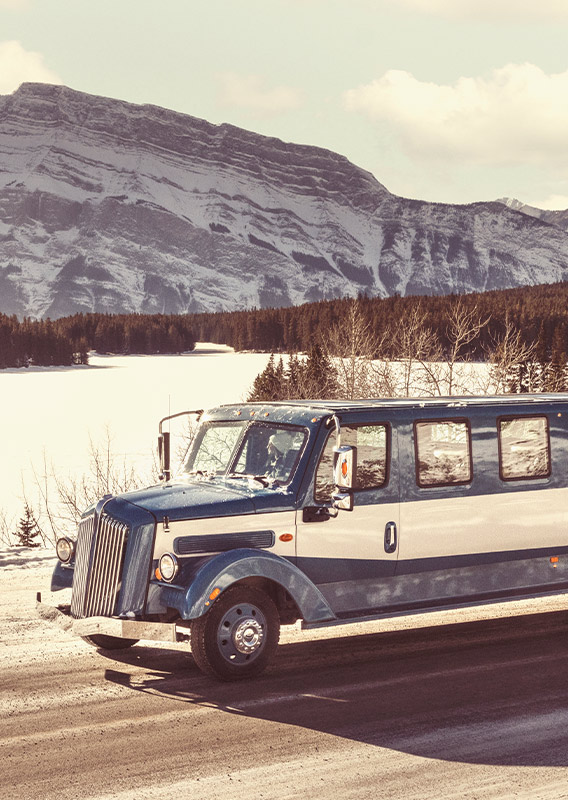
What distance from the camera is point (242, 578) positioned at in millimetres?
8961

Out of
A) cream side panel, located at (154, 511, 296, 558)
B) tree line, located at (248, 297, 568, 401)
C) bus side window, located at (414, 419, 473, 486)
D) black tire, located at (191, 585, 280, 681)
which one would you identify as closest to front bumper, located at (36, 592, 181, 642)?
black tire, located at (191, 585, 280, 681)

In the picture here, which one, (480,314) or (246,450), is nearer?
(246,450)

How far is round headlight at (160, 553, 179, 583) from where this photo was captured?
28.9 ft

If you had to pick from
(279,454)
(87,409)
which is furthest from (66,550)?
(87,409)

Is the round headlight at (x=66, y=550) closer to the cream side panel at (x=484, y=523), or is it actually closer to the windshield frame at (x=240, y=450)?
the windshield frame at (x=240, y=450)

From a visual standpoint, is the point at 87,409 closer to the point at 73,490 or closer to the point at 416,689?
the point at 73,490

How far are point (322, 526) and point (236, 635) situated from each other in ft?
4.17

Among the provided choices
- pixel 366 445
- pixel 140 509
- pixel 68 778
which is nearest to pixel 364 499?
pixel 366 445

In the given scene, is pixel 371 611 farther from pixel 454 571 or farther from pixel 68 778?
pixel 68 778

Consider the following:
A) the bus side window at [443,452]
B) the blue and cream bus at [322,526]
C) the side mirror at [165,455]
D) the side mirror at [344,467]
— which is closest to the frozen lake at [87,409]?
Answer: the side mirror at [165,455]

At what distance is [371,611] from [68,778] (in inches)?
149

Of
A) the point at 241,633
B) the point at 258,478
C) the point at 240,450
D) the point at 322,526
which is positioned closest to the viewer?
the point at 241,633

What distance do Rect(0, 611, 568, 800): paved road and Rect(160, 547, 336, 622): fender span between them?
0.64 m

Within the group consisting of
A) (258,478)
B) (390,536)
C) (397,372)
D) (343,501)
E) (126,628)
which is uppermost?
(397,372)
